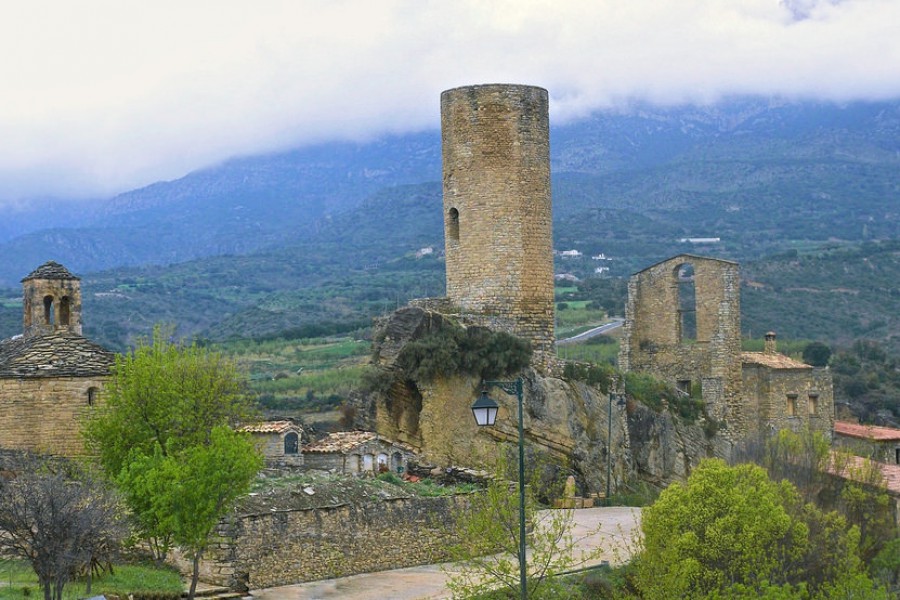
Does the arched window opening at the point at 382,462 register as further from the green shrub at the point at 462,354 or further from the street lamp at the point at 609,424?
the street lamp at the point at 609,424

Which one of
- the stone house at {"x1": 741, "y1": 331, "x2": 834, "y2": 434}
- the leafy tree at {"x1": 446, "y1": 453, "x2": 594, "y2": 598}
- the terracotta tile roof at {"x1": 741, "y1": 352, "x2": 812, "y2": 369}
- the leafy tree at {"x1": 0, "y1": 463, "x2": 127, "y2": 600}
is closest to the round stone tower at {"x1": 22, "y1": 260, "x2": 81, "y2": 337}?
the leafy tree at {"x1": 0, "y1": 463, "x2": 127, "y2": 600}

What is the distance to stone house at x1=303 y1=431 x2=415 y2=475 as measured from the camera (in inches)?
1136

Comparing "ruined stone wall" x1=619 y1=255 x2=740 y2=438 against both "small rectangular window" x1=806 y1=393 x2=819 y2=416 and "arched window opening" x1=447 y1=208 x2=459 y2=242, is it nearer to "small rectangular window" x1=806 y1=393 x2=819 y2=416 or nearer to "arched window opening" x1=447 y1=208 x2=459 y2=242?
"small rectangular window" x1=806 y1=393 x2=819 y2=416

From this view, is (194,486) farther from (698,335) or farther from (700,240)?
(700,240)

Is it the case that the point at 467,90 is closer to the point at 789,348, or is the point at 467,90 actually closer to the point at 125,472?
the point at 125,472

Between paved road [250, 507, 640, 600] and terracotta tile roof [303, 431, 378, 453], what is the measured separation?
13.6 feet

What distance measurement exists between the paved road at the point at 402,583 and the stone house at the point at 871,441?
16527 mm

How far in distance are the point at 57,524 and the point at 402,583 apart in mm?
6522

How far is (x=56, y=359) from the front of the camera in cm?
2612

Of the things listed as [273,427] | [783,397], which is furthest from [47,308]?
[783,397]

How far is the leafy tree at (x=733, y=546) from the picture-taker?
23641 mm

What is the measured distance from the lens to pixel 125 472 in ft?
72.8

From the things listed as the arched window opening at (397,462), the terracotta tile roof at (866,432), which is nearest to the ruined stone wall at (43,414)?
the arched window opening at (397,462)

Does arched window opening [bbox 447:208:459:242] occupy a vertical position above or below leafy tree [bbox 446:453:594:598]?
above
